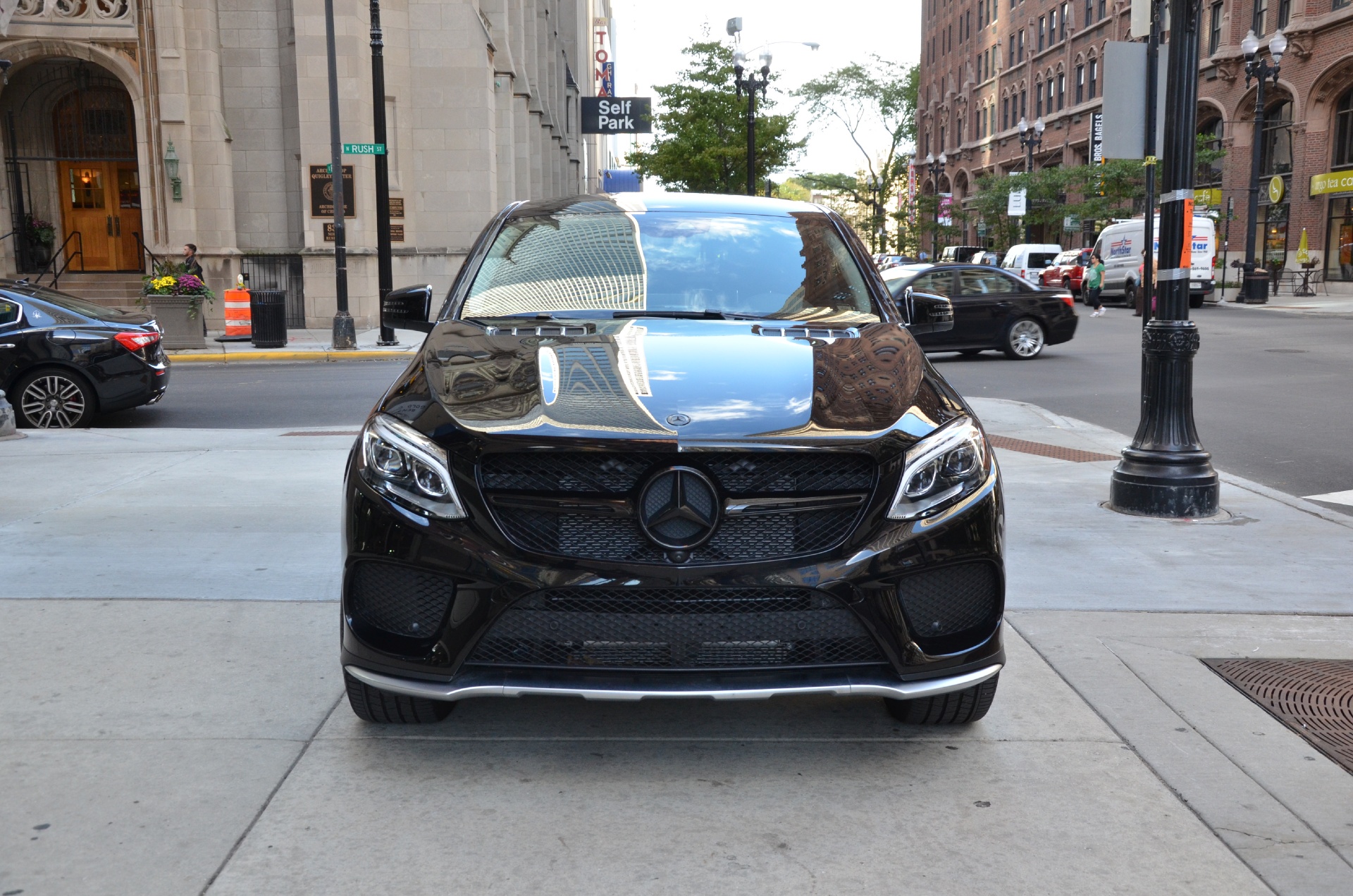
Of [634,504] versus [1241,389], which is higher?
[634,504]

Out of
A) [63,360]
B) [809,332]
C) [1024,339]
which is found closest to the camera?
[809,332]

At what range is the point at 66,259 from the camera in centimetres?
3050

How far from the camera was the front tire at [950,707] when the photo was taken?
12.8 feet

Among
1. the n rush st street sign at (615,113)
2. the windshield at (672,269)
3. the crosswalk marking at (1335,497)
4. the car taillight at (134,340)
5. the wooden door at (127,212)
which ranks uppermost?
the n rush st street sign at (615,113)

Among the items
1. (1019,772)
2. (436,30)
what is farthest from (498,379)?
(436,30)

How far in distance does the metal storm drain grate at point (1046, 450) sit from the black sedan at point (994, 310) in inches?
345

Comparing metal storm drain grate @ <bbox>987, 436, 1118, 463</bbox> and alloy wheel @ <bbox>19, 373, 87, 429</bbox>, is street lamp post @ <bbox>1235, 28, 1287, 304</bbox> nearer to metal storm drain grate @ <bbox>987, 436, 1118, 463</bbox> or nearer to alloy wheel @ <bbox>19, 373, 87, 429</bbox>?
metal storm drain grate @ <bbox>987, 436, 1118, 463</bbox>

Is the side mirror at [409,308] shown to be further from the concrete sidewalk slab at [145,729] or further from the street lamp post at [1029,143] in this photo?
the street lamp post at [1029,143]

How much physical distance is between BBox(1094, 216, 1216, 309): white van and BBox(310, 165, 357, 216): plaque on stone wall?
767 inches

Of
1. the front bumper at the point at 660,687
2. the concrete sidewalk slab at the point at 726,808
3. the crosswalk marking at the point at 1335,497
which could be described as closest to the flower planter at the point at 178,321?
the crosswalk marking at the point at 1335,497

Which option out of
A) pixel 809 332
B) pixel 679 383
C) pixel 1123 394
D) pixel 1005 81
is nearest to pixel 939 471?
pixel 679 383

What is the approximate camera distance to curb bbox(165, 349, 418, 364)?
68.7ft

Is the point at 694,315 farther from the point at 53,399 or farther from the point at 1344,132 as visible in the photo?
the point at 1344,132

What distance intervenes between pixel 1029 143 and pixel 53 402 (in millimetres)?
55641
